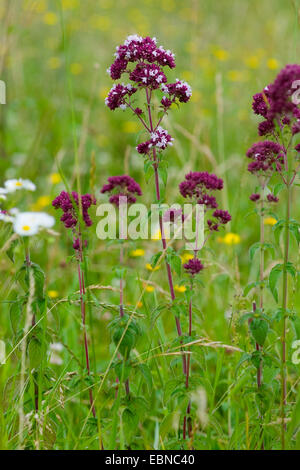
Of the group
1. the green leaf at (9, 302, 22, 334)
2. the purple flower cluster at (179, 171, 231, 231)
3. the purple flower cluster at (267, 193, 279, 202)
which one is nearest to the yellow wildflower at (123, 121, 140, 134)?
the purple flower cluster at (179, 171, 231, 231)

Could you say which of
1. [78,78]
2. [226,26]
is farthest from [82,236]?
[226,26]

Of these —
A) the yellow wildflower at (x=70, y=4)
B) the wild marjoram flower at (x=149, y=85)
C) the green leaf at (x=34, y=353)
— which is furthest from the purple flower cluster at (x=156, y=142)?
the yellow wildflower at (x=70, y=4)

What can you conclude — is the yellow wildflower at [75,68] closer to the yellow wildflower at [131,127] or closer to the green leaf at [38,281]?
the yellow wildflower at [131,127]

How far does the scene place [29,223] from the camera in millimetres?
2076

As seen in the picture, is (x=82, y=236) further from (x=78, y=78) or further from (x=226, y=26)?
(x=226, y=26)

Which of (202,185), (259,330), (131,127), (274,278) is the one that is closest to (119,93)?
(202,185)

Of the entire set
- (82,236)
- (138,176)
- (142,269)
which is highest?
(138,176)

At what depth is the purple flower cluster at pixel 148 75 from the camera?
1.99m

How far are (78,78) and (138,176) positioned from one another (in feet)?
9.48

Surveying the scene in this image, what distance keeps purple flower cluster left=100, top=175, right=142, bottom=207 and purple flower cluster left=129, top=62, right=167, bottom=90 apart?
0.40 m

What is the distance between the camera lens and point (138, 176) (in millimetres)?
5191

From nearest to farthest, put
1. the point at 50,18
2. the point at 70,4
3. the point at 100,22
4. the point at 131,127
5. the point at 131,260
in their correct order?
the point at 131,260 < the point at 131,127 < the point at 50,18 < the point at 100,22 < the point at 70,4

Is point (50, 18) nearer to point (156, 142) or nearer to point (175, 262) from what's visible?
point (156, 142)

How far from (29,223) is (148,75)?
785 millimetres
